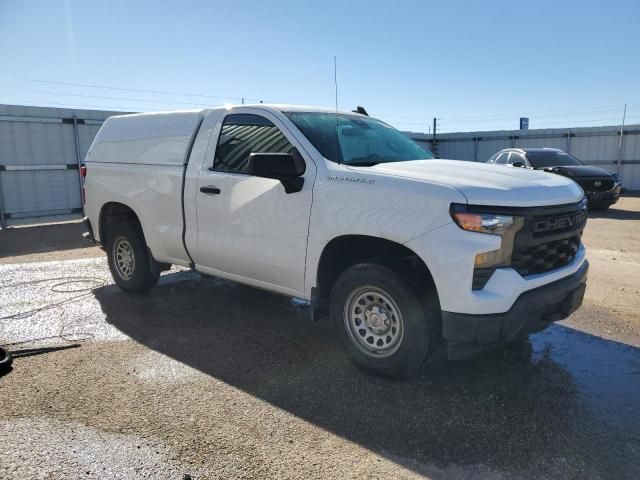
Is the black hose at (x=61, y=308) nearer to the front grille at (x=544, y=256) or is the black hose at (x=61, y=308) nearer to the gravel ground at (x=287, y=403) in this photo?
the gravel ground at (x=287, y=403)

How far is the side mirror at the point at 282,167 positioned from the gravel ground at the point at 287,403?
56.8 inches

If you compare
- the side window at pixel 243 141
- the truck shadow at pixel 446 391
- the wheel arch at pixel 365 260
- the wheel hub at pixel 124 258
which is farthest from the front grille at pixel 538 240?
the wheel hub at pixel 124 258

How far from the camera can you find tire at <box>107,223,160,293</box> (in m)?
5.70

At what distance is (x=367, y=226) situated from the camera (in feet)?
11.4

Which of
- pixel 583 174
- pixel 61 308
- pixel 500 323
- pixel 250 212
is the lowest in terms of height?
pixel 61 308

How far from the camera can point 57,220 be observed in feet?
39.7

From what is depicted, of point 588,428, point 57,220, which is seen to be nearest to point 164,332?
point 588,428

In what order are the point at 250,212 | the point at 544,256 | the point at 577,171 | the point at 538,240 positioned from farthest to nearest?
1. the point at 577,171
2. the point at 250,212
3. the point at 544,256
4. the point at 538,240

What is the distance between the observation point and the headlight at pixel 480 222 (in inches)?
121

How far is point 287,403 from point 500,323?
149 centimetres

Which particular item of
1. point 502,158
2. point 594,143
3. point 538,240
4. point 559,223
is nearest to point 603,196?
point 502,158

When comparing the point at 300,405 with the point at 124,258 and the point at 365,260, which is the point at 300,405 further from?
the point at 124,258

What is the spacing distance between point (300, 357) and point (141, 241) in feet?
8.45

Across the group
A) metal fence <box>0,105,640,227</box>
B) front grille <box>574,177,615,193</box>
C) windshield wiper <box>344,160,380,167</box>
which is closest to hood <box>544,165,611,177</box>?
front grille <box>574,177,615,193</box>
